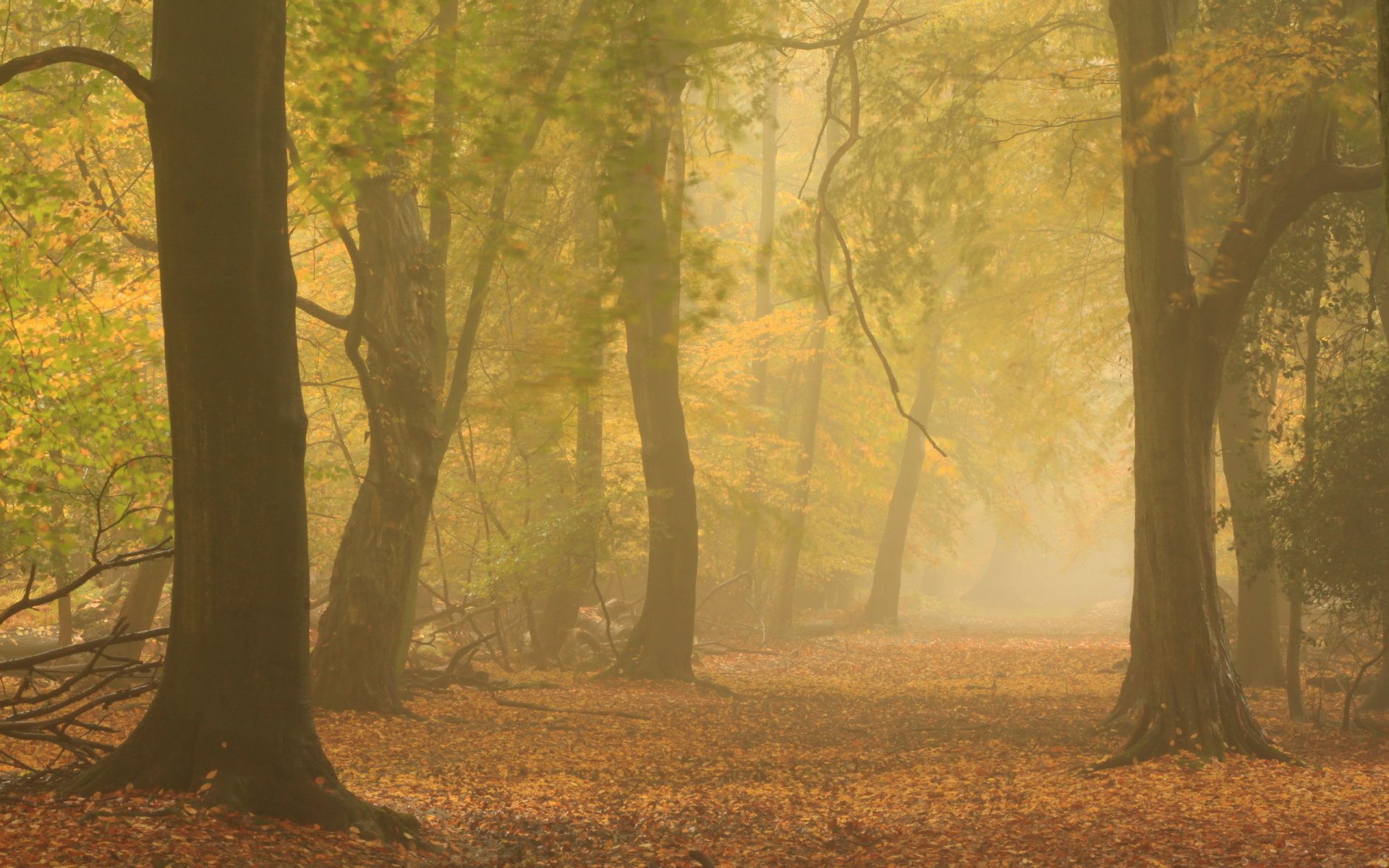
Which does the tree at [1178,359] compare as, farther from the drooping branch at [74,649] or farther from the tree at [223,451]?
the drooping branch at [74,649]

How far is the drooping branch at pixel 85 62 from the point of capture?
16.1ft

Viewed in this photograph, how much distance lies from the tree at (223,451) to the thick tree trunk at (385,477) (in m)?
5.19

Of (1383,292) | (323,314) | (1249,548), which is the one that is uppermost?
(1383,292)

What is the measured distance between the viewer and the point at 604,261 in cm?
916

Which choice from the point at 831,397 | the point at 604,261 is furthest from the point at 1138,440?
the point at 831,397

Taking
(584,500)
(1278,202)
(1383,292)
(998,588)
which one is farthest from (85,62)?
(998,588)

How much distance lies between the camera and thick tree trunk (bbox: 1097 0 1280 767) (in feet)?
28.3

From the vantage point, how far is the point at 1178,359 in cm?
913

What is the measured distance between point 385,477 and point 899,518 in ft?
62.7

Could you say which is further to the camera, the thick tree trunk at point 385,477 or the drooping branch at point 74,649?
the thick tree trunk at point 385,477

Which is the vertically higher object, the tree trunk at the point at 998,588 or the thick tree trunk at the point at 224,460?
the thick tree trunk at the point at 224,460

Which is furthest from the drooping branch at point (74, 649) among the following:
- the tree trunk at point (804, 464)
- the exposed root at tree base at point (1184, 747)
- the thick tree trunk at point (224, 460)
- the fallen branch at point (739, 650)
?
the tree trunk at point (804, 464)

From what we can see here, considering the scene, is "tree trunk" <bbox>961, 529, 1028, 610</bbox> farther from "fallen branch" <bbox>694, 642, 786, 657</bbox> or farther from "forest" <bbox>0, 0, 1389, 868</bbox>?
"forest" <bbox>0, 0, 1389, 868</bbox>

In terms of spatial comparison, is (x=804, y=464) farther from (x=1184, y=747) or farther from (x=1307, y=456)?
(x=1184, y=747)
